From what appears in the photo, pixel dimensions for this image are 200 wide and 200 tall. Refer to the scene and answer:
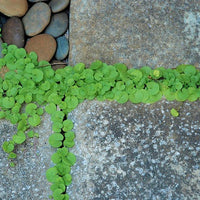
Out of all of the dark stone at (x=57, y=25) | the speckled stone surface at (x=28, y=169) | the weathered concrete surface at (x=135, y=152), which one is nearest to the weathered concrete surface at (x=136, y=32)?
the dark stone at (x=57, y=25)

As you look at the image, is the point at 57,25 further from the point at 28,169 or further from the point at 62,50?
the point at 28,169

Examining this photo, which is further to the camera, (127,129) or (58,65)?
(58,65)

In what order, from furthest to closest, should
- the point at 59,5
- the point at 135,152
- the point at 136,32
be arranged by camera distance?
the point at 59,5 < the point at 136,32 < the point at 135,152

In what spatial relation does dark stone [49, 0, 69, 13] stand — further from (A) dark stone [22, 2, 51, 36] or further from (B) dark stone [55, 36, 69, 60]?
(B) dark stone [55, 36, 69, 60]

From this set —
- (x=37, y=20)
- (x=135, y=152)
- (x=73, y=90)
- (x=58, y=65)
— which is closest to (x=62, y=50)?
(x=58, y=65)

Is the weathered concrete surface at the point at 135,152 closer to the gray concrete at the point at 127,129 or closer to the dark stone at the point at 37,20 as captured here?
the gray concrete at the point at 127,129

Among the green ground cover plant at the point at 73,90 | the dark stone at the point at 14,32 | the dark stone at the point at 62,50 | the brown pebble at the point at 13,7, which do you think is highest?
the brown pebble at the point at 13,7

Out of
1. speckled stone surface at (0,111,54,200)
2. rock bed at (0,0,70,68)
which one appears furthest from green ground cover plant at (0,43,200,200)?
rock bed at (0,0,70,68)
